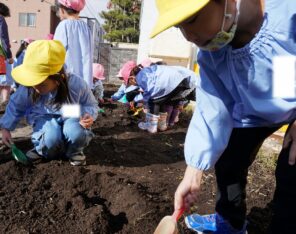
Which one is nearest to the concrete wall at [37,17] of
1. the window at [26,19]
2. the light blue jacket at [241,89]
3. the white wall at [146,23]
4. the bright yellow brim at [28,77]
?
the window at [26,19]

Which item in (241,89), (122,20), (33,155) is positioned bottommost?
(122,20)

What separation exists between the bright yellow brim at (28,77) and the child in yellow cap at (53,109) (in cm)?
1

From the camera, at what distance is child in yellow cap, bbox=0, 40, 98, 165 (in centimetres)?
248

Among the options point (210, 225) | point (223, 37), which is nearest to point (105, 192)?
point (210, 225)

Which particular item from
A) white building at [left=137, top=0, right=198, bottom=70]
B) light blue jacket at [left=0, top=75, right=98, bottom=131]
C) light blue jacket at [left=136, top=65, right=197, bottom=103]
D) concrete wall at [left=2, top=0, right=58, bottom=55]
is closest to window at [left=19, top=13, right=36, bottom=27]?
concrete wall at [left=2, top=0, right=58, bottom=55]

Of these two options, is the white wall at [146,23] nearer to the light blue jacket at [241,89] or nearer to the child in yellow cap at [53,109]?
the child in yellow cap at [53,109]

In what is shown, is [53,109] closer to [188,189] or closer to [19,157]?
[19,157]

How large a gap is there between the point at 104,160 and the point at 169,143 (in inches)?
41.9

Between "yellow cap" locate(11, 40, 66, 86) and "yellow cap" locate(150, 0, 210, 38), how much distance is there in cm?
148

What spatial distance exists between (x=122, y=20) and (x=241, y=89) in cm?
2726

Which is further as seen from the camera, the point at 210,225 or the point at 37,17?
the point at 37,17

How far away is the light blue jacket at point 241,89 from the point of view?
126cm

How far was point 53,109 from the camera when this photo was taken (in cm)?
275

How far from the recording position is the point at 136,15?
2723cm
